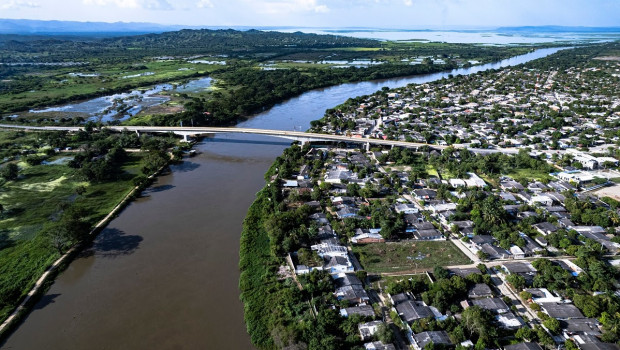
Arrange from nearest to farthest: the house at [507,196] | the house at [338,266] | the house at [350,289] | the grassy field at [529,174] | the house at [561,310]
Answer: the house at [561,310], the house at [350,289], the house at [338,266], the house at [507,196], the grassy field at [529,174]

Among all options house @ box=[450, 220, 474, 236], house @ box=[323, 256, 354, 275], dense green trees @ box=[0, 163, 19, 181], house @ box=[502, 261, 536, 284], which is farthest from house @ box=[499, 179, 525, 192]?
dense green trees @ box=[0, 163, 19, 181]

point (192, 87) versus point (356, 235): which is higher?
point (192, 87)

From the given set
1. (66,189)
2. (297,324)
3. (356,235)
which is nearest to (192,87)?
(66,189)

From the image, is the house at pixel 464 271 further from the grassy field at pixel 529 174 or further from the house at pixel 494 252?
the grassy field at pixel 529 174

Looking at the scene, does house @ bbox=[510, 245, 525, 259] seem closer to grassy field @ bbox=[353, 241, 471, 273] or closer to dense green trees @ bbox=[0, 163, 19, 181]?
grassy field @ bbox=[353, 241, 471, 273]

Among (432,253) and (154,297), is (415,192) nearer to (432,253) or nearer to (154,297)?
(432,253)

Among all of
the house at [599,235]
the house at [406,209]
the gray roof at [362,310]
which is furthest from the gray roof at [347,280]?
the house at [599,235]
